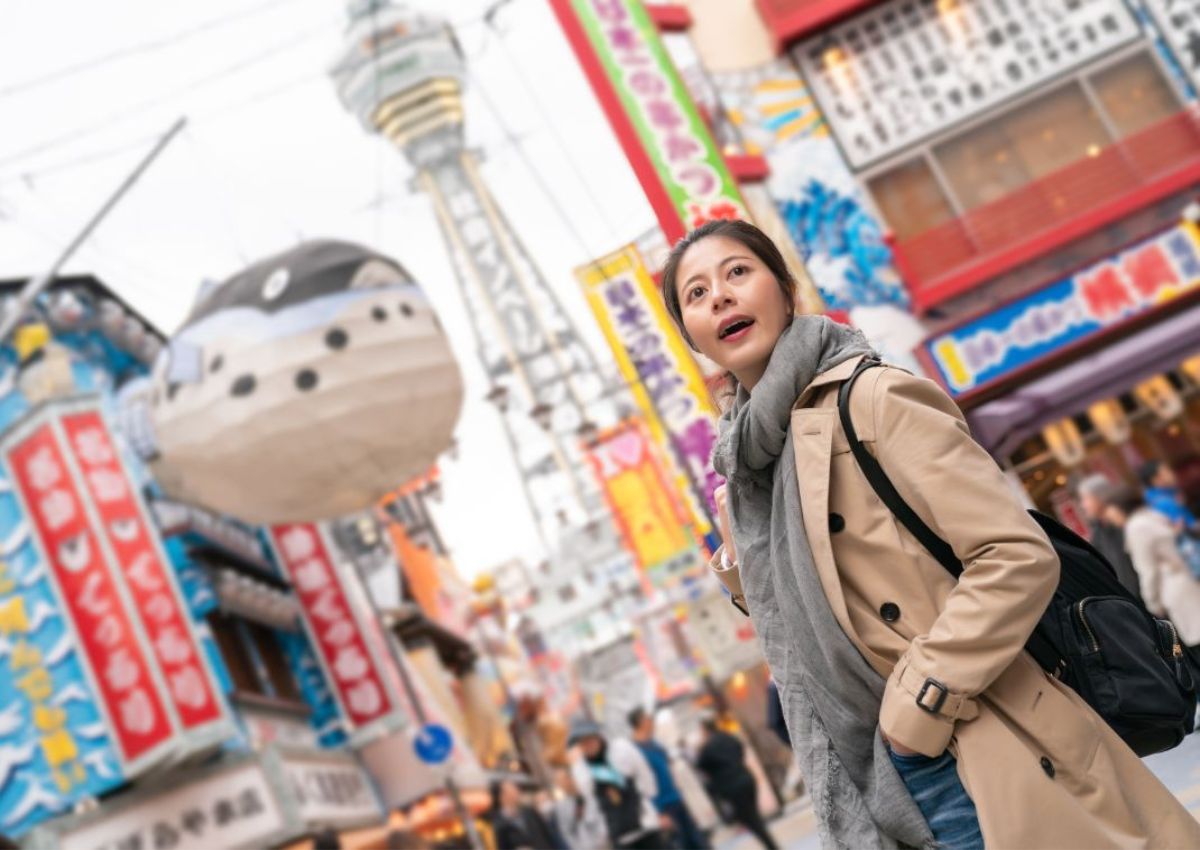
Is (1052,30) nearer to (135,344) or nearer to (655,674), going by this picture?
(135,344)

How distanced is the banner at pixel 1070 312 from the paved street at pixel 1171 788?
18.5 ft

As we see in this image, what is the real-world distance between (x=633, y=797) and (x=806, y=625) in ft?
27.4

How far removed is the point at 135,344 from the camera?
16.3 m

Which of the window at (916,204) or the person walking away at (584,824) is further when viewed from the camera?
the window at (916,204)

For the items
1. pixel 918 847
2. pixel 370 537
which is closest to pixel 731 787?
pixel 918 847

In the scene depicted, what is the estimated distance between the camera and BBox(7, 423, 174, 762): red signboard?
495 inches

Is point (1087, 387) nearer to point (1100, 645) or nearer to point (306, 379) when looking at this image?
point (306, 379)

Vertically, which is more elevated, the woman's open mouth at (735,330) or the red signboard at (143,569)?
the red signboard at (143,569)

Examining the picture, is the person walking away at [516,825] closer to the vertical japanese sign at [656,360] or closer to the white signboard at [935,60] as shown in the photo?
the vertical japanese sign at [656,360]

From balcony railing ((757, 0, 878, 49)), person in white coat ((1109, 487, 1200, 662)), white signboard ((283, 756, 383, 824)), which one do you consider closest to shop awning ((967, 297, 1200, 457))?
balcony railing ((757, 0, 878, 49))

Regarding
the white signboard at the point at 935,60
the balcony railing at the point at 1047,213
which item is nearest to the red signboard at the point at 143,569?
the balcony railing at the point at 1047,213

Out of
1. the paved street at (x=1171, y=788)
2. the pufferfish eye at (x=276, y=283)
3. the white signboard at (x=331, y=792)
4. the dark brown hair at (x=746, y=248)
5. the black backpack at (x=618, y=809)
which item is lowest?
the paved street at (x=1171, y=788)

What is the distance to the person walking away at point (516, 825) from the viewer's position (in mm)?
14047

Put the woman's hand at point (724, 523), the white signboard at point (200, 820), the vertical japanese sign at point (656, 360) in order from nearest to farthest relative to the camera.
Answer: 1. the woman's hand at point (724, 523)
2. the vertical japanese sign at point (656, 360)
3. the white signboard at point (200, 820)
